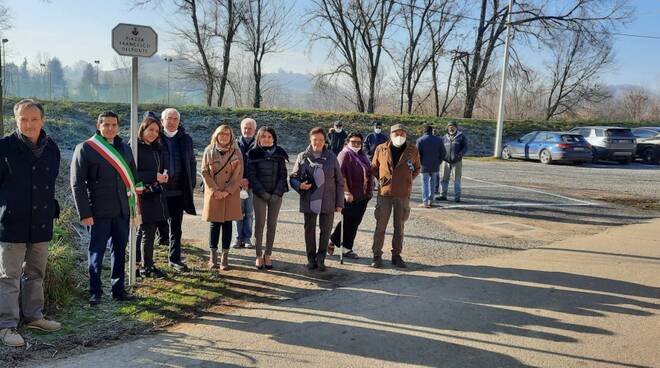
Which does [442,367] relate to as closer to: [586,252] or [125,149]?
[125,149]

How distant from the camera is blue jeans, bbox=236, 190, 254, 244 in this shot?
745cm

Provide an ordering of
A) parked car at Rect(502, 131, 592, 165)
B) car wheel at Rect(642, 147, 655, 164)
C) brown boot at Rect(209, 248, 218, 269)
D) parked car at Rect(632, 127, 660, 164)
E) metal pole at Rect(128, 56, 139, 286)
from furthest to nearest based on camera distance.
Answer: car wheel at Rect(642, 147, 655, 164) → parked car at Rect(632, 127, 660, 164) → parked car at Rect(502, 131, 592, 165) → brown boot at Rect(209, 248, 218, 269) → metal pole at Rect(128, 56, 139, 286)

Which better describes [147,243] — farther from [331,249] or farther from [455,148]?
[455,148]

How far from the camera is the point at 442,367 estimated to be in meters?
4.00

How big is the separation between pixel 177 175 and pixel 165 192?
254 mm

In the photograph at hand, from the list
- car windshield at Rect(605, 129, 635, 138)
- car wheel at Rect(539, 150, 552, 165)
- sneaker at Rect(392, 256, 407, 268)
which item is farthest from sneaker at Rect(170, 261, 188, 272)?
car windshield at Rect(605, 129, 635, 138)

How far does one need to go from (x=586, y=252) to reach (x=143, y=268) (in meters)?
6.09

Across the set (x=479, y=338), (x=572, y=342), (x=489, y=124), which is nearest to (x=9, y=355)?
(x=479, y=338)

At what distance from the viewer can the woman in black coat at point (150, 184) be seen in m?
5.75

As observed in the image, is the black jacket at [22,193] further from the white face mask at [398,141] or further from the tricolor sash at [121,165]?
the white face mask at [398,141]

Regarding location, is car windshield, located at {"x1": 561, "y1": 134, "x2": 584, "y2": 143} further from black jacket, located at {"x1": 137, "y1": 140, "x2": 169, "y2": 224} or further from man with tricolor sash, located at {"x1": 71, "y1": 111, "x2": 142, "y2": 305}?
man with tricolor sash, located at {"x1": 71, "y1": 111, "x2": 142, "y2": 305}

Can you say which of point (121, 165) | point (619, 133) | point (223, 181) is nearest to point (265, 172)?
point (223, 181)

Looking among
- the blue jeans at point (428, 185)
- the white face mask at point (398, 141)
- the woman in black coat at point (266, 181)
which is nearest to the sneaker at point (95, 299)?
the woman in black coat at point (266, 181)

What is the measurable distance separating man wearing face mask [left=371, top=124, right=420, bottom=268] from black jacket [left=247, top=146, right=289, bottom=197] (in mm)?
1336
